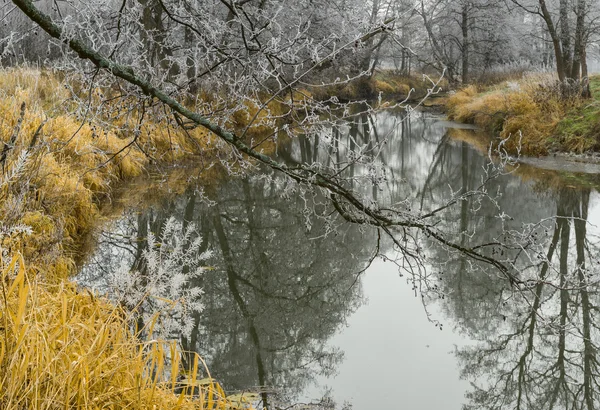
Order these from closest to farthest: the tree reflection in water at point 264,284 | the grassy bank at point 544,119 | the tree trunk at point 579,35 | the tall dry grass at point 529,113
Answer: the tree reflection in water at point 264,284
the grassy bank at point 544,119
the tall dry grass at point 529,113
the tree trunk at point 579,35

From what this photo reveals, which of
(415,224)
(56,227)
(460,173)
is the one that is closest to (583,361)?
(415,224)

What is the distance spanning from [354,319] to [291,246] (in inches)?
67.7

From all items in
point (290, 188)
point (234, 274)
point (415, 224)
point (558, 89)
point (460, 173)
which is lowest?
point (415, 224)

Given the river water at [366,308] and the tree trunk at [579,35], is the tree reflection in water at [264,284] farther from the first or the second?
the tree trunk at [579,35]

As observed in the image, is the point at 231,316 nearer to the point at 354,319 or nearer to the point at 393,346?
the point at 354,319

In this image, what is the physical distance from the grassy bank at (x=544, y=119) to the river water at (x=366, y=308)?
3.67m

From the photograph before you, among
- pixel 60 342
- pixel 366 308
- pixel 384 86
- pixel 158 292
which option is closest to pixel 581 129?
pixel 366 308

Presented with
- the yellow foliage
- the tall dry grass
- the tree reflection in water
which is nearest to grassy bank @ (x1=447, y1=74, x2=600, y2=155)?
the tall dry grass

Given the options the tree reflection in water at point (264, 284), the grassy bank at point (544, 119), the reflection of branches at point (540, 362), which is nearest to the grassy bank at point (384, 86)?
the grassy bank at point (544, 119)

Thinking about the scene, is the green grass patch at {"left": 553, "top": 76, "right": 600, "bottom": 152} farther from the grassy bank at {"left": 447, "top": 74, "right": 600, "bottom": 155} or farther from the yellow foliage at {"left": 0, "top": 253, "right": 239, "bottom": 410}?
the yellow foliage at {"left": 0, "top": 253, "right": 239, "bottom": 410}

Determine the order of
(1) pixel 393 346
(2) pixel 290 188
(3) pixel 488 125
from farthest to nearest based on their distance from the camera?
(3) pixel 488 125, (1) pixel 393 346, (2) pixel 290 188

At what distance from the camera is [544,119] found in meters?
12.0

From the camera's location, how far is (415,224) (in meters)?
2.52

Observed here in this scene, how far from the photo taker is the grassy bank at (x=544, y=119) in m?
10.9
